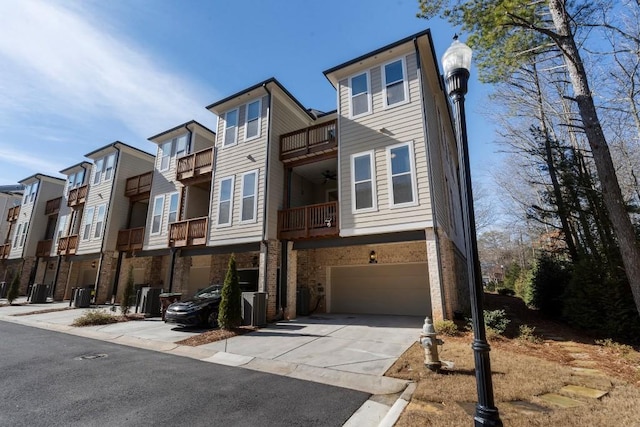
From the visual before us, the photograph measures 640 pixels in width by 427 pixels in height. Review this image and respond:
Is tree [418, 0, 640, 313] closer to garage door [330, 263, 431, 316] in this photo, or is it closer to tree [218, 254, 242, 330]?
garage door [330, 263, 431, 316]

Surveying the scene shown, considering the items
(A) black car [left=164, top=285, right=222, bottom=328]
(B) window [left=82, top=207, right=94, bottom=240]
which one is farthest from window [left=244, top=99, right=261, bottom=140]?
(B) window [left=82, top=207, right=94, bottom=240]

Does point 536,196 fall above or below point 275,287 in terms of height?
above

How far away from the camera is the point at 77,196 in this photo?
22.1 metres

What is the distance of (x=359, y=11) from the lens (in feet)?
31.9

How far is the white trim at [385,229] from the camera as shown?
31.9 feet

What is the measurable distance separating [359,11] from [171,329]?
12464 mm

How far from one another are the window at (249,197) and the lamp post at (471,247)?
10.1 meters

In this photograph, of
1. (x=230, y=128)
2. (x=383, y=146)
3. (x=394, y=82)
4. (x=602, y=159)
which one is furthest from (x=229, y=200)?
(x=602, y=159)

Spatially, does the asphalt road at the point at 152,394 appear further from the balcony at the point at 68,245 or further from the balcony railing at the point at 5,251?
the balcony railing at the point at 5,251

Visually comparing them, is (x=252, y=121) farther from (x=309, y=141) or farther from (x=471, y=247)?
(x=471, y=247)

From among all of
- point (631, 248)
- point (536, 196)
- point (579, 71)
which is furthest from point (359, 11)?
point (536, 196)

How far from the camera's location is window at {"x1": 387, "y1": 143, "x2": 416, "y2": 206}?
33.5 feet

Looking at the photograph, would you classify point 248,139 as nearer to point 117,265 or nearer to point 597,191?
point 117,265

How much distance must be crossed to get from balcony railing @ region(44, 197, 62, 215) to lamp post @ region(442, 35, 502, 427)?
103 ft
